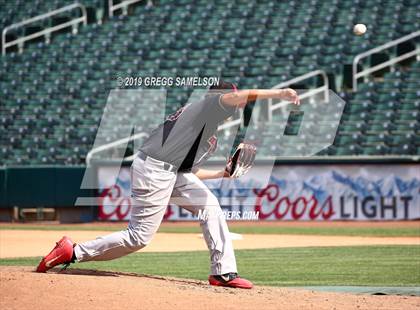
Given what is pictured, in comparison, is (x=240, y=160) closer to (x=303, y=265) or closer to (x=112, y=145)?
(x=303, y=265)

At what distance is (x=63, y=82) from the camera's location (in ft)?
93.7

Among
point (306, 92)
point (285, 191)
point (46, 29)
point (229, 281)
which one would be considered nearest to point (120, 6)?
point (46, 29)

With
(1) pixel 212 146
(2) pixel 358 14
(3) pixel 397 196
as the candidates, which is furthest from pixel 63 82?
(1) pixel 212 146

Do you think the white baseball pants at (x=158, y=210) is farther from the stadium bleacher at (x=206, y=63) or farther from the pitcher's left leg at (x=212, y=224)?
the stadium bleacher at (x=206, y=63)

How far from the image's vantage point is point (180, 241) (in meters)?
18.3

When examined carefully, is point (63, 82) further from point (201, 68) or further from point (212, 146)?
point (212, 146)

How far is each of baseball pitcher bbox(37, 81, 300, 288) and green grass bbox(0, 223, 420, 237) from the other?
11.2 metres

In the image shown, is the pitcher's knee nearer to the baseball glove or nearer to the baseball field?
the baseball field

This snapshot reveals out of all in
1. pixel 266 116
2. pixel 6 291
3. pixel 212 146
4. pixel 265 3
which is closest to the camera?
pixel 6 291

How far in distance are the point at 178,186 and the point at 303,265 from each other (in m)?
5.33

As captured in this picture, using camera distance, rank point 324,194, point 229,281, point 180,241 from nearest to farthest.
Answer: point 229,281 → point 180,241 → point 324,194

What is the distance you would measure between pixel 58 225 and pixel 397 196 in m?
8.29

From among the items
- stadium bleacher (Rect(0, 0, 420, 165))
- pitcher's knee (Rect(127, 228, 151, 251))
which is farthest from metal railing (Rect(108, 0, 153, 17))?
pitcher's knee (Rect(127, 228, 151, 251))

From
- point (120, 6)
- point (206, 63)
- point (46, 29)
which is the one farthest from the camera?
point (46, 29)
